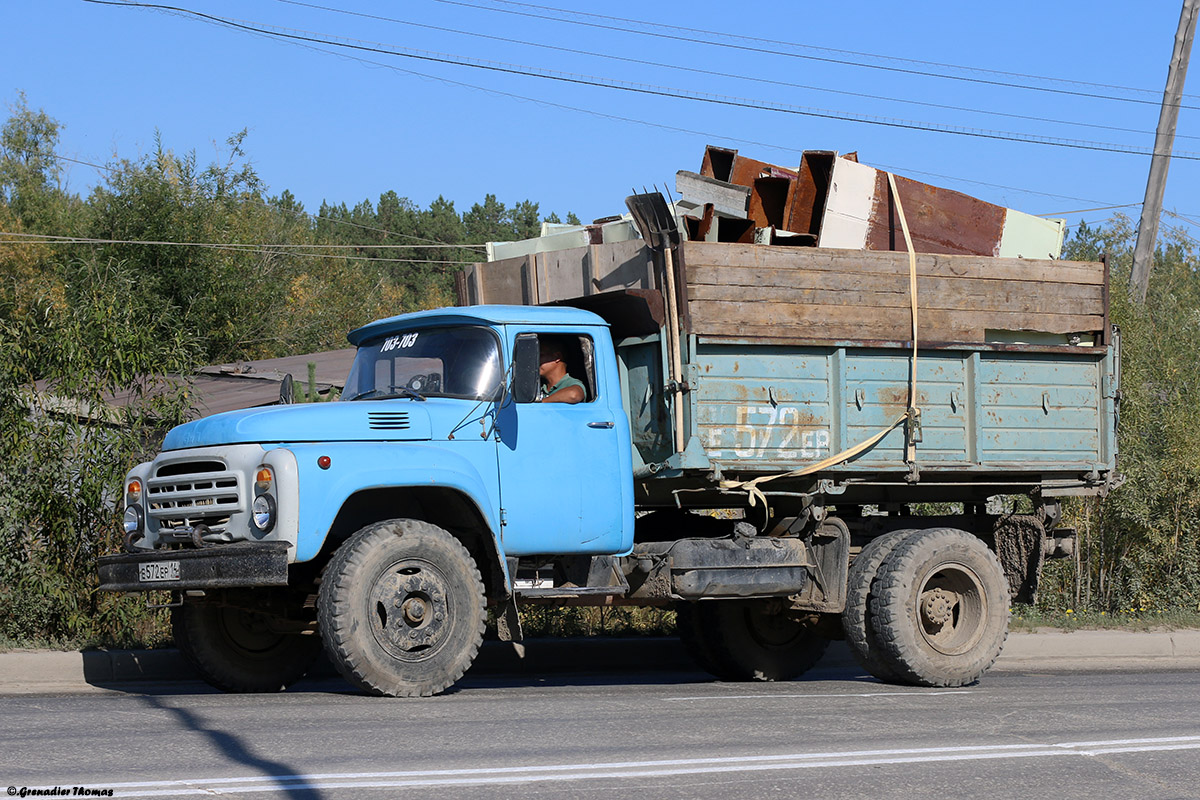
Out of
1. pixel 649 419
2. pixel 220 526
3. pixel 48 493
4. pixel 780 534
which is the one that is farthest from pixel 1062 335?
pixel 48 493

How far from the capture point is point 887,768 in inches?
224

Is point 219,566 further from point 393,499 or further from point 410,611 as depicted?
point 393,499

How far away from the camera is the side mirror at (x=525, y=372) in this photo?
8367 mm

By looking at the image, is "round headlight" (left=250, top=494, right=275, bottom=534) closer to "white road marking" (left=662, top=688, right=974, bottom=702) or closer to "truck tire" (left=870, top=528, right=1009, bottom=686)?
"white road marking" (left=662, top=688, right=974, bottom=702)

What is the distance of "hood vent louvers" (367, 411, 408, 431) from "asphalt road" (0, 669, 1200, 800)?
1582 millimetres

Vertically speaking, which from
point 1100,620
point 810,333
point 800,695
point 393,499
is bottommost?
point 1100,620

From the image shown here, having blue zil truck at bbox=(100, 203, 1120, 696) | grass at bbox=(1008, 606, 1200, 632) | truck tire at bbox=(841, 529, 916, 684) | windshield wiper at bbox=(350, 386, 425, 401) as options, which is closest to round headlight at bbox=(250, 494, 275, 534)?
blue zil truck at bbox=(100, 203, 1120, 696)

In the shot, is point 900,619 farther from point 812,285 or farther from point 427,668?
point 427,668

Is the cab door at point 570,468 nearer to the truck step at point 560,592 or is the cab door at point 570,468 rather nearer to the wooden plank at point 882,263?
the truck step at point 560,592

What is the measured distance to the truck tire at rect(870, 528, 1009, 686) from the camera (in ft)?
30.9

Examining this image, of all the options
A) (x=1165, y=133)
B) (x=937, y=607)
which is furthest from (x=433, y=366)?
(x=1165, y=133)

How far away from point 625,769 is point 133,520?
13.5 feet

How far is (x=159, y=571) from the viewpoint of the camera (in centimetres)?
759

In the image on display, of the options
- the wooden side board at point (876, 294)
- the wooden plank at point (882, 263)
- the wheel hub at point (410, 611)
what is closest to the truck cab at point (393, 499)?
the wheel hub at point (410, 611)
